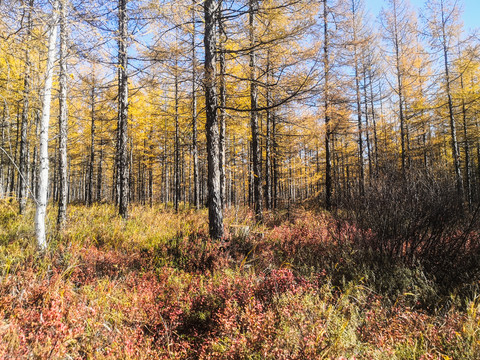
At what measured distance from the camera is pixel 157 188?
44812 mm

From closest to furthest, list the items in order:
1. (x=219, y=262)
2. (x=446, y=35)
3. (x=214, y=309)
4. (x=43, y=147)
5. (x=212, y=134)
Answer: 1. (x=214, y=309)
2. (x=43, y=147)
3. (x=219, y=262)
4. (x=212, y=134)
5. (x=446, y=35)

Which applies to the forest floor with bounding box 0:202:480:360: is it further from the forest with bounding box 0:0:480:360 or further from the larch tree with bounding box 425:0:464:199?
the larch tree with bounding box 425:0:464:199

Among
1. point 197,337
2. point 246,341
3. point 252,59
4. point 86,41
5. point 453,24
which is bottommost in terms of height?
point 197,337

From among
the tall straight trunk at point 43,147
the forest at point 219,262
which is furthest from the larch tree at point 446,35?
the tall straight trunk at point 43,147

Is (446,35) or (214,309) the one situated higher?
(446,35)

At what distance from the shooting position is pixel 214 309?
330 centimetres

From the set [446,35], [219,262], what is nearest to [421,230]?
[219,262]

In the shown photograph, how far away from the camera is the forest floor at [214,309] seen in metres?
2.42

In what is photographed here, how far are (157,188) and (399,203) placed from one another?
146 ft

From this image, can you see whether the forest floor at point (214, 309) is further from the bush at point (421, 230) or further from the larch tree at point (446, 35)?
the larch tree at point (446, 35)

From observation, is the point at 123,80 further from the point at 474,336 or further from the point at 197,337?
the point at 474,336

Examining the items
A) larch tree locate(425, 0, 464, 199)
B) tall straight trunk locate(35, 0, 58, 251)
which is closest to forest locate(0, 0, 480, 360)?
tall straight trunk locate(35, 0, 58, 251)

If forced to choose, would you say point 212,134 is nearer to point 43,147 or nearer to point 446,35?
point 43,147

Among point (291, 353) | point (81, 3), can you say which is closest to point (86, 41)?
point (81, 3)
